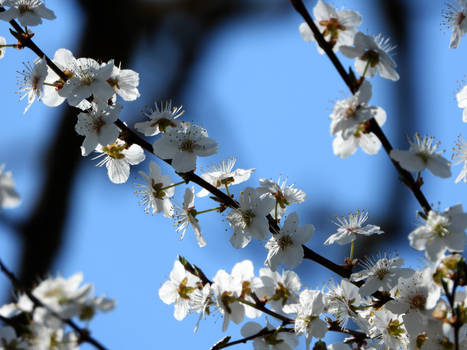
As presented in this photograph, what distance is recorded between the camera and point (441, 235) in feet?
3.38

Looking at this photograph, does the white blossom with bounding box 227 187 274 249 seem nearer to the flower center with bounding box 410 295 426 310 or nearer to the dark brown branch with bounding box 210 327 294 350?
the dark brown branch with bounding box 210 327 294 350

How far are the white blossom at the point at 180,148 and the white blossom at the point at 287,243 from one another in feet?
0.75

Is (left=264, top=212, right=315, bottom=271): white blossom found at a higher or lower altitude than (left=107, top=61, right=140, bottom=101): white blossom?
lower

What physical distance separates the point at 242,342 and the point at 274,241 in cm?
23

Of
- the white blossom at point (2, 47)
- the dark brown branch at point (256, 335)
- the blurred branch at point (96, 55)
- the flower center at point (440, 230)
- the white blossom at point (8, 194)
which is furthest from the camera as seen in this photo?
the blurred branch at point (96, 55)

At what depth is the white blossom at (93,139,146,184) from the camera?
1406 millimetres

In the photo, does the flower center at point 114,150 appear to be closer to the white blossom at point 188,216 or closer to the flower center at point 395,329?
the white blossom at point 188,216

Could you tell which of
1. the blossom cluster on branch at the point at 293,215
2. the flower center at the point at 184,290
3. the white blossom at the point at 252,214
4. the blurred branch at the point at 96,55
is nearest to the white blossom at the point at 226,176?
the blossom cluster on branch at the point at 293,215

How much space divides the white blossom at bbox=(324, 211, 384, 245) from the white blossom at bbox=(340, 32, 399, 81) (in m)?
0.35

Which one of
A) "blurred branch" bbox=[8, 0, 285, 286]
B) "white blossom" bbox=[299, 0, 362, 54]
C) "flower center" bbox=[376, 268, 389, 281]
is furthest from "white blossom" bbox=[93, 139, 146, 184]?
"blurred branch" bbox=[8, 0, 285, 286]

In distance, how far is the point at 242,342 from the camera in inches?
47.0

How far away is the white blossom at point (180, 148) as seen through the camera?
4.09 feet

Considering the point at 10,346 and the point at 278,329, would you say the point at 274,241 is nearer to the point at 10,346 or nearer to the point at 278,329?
the point at 278,329

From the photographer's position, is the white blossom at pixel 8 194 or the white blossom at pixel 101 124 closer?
Answer: the white blossom at pixel 8 194
